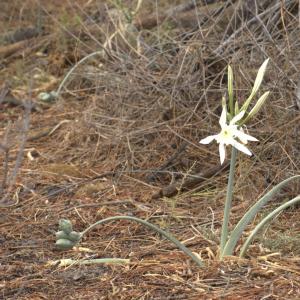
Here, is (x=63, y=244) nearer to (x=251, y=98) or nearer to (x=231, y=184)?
(x=231, y=184)

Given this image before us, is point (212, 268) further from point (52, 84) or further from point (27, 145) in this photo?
point (52, 84)

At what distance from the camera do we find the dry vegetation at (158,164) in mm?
3104

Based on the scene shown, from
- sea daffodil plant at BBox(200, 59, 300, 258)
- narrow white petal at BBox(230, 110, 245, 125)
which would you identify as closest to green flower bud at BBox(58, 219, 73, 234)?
sea daffodil plant at BBox(200, 59, 300, 258)

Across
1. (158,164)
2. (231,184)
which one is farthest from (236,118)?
(158,164)

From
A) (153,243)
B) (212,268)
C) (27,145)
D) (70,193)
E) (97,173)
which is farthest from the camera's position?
(27,145)

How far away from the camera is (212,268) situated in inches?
121

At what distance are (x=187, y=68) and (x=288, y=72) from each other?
0.76 meters

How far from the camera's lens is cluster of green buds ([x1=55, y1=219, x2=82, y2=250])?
2951 mm

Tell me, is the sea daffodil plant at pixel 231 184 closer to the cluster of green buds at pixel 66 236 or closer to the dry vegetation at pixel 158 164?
the cluster of green buds at pixel 66 236

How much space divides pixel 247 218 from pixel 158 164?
65.3 inches

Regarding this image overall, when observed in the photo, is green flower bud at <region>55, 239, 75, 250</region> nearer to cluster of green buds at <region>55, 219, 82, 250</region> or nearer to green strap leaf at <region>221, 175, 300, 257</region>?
cluster of green buds at <region>55, 219, 82, 250</region>

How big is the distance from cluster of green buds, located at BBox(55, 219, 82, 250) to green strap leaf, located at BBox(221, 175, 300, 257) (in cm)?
60

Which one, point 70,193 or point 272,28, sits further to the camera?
point 272,28

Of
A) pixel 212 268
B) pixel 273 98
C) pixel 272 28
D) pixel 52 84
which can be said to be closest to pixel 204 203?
pixel 273 98
